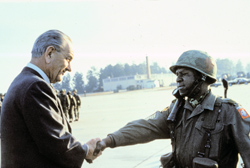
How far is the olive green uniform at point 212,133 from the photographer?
2.61 metres

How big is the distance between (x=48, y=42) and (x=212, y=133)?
163 centimetres

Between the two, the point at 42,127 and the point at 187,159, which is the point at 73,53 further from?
the point at 187,159

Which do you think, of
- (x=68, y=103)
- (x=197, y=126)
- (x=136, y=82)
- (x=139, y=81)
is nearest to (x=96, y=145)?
(x=197, y=126)

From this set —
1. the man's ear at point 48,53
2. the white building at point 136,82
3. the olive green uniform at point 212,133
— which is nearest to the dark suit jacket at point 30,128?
the man's ear at point 48,53

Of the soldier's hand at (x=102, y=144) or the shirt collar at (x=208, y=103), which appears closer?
the shirt collar at (x=208, y=103)

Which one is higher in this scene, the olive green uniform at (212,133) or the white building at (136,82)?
the olive green uniform at (212,133)

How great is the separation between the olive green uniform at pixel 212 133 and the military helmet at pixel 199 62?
244 millimetres

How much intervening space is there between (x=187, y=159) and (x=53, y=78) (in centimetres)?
144

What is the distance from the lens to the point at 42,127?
2.10 meters

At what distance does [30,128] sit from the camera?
2.09 m

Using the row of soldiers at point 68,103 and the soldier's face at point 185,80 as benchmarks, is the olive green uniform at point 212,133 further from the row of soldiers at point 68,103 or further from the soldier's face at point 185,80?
the row of soldiers at point 68,103

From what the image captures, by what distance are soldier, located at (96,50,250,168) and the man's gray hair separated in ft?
3.91

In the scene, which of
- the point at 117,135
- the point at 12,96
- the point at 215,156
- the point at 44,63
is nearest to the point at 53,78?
the point at 44,63

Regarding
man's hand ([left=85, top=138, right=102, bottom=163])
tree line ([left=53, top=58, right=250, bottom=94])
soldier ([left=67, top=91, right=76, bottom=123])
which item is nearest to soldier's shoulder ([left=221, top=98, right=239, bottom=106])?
man's hand ([left=85, top=138, right=102, bottom=163])
